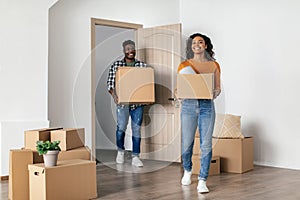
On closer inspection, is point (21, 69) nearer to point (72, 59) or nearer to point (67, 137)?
point (72, 59)

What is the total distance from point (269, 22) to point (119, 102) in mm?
1863

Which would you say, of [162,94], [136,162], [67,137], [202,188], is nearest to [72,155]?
[67,137]

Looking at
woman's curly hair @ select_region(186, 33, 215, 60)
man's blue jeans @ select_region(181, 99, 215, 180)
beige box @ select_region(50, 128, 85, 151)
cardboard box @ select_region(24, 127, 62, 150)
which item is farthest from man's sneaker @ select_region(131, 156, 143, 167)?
cardboard box @ select_region(24, 127, 62, 150)

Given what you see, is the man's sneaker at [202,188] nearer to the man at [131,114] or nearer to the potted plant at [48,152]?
the potted plant at [48,152]

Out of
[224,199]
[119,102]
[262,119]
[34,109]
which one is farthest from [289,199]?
[34,109]

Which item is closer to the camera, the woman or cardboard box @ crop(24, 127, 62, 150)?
cardboard box @ crop(24, 127, 62, 150)

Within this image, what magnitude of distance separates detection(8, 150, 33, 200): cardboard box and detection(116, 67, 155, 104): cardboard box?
5.95 feet

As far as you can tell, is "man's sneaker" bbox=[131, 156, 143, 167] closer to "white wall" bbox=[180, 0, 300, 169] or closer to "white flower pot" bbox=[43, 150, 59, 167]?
"white wall" bbox=[180, 0, 300, 169]

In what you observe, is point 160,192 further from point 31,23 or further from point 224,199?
point 31,23

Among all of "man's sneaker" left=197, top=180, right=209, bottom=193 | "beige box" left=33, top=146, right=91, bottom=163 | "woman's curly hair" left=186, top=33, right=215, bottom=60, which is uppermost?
"woman's curly hair" left=186, top=33, right=215, bottom=60

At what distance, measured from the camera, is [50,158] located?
3191mm

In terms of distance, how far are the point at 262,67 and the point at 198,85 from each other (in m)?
1.83

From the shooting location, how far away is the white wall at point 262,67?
4.96 m

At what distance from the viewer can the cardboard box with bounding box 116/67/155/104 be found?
501 centimetres
